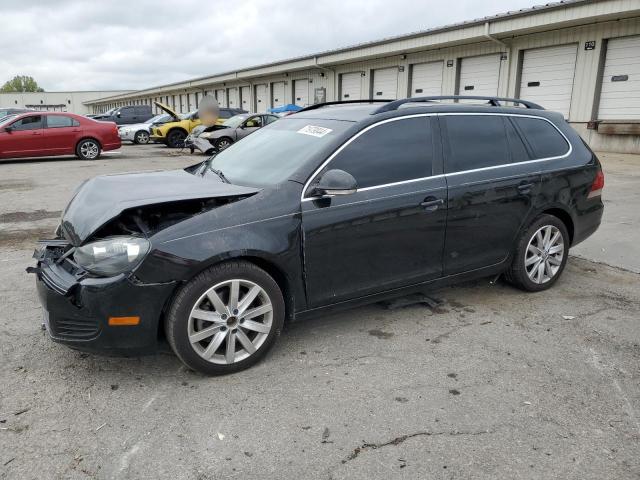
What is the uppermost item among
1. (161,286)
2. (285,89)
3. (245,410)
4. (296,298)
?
(285,89)

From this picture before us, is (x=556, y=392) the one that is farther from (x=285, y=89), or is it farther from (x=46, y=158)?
(x=285, y=89)

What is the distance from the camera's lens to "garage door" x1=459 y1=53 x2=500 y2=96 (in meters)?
19.7

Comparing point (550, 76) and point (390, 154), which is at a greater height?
point (550, 76)

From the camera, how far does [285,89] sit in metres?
32.8

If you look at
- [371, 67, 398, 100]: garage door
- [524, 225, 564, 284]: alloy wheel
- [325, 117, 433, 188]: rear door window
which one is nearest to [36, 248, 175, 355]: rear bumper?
[325, 117, 433, 188]: rear door window

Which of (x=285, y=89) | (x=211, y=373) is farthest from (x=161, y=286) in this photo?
(x=285, y=89)

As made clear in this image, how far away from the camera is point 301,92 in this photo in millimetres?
31406

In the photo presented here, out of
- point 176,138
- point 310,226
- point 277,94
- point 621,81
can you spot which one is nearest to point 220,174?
point 310,226

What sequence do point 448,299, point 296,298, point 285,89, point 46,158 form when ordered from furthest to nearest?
point 285,89
point 46,158
point 448,299
point 296,298

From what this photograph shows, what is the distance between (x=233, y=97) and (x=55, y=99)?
6833 centimetres

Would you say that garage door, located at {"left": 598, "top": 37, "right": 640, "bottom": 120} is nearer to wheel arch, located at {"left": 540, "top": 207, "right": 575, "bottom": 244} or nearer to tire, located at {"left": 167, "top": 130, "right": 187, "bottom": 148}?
wheel arch, located at {"left": 540, "top": 207, "right": 575, "bottom": 244}

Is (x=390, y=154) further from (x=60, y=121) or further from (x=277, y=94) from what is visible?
(x=277, y=94)

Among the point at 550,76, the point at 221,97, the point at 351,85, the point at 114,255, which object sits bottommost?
the point at 114,255

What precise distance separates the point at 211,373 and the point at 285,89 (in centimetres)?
3140
